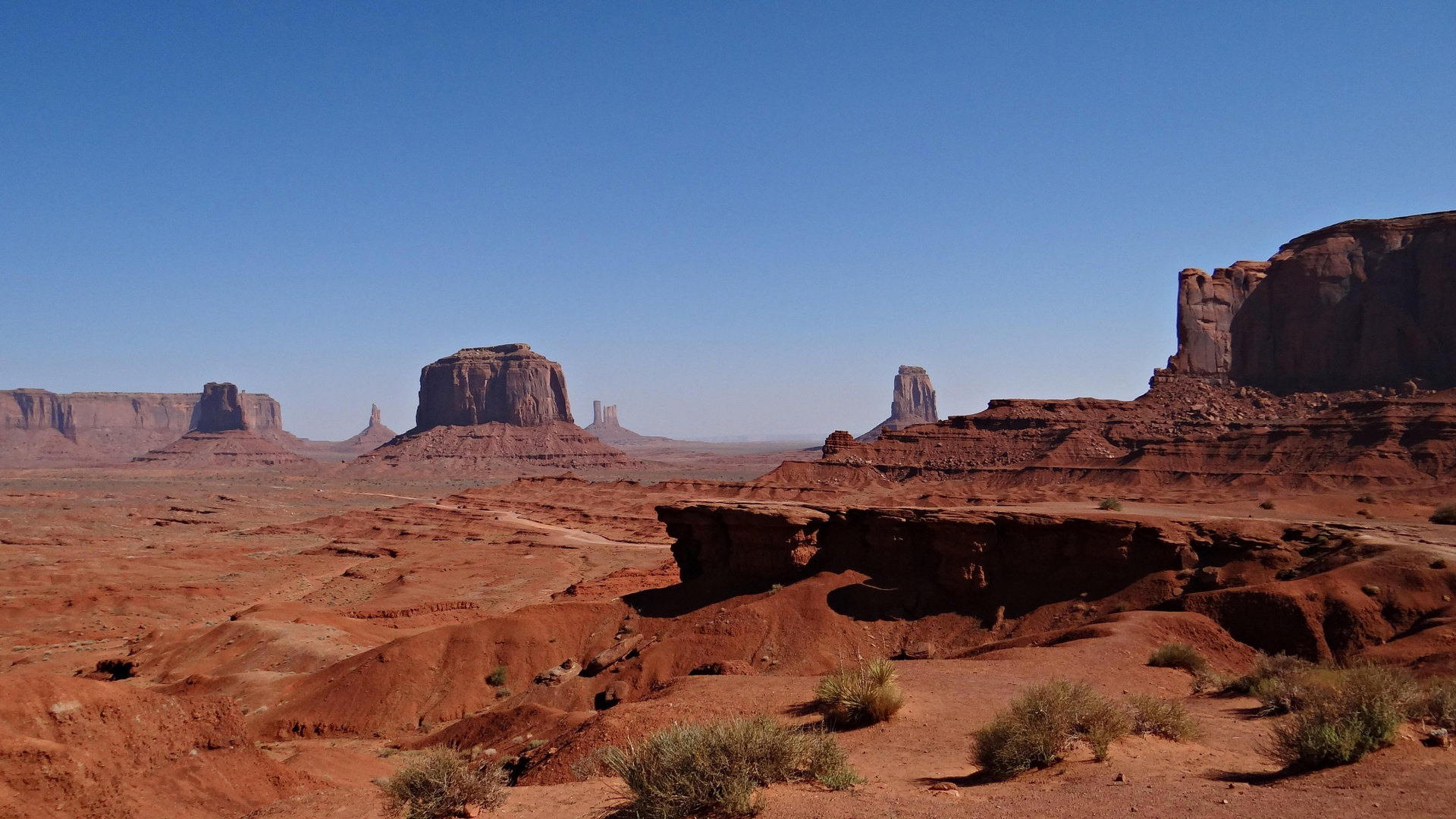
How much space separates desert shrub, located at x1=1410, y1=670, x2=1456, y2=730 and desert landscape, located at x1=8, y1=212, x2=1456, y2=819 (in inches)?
1.8

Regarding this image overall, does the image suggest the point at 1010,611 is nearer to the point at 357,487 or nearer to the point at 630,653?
the point at 630,653

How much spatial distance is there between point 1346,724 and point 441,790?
32.1 feet

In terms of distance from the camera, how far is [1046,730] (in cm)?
962

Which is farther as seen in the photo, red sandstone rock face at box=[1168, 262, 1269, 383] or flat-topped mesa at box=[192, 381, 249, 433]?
flat-topped mesa at box=[192, 381, 249, 433]

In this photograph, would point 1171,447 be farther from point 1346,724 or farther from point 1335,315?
point 1346,724

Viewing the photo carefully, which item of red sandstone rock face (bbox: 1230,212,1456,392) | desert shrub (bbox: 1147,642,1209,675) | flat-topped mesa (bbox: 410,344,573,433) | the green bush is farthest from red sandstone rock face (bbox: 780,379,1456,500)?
flat-topped mesa (bbox: 410,344,573,433)

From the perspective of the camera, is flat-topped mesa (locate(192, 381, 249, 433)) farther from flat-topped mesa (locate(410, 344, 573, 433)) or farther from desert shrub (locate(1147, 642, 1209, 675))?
desert shrub (locate(1147, 642, 1209, 675))

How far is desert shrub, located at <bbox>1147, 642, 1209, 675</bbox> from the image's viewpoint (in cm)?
1586

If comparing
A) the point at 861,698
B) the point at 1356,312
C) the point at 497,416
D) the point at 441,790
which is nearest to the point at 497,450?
the point at 497,416

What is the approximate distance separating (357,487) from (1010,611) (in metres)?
112

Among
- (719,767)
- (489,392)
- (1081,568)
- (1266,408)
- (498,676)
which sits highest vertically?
(489,392)

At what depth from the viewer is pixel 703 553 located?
2836cm

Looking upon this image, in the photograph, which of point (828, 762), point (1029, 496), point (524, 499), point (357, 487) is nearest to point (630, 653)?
point (828, 762)

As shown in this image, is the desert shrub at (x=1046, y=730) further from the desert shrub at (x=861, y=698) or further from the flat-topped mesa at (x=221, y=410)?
the flat-topped mesa at (x=221, y=410)
